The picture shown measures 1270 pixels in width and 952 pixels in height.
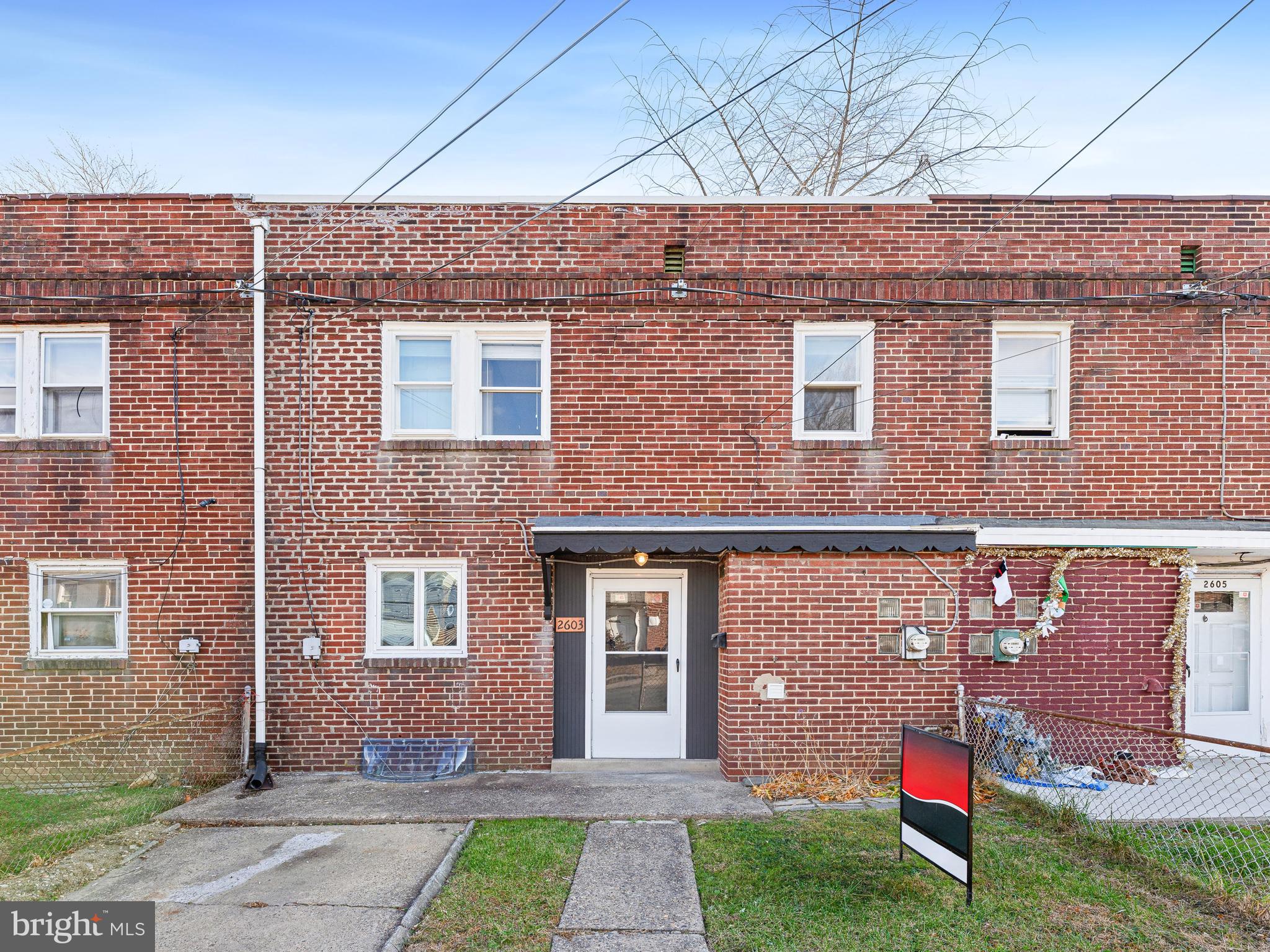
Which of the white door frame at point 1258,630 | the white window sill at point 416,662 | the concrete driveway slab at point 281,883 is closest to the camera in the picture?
the concrete driveway slab at point 281,883

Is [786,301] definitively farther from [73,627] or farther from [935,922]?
[73,627]

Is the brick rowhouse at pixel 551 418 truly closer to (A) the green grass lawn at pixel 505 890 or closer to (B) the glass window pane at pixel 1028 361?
(B) the glass window pane at pixel 1028 361

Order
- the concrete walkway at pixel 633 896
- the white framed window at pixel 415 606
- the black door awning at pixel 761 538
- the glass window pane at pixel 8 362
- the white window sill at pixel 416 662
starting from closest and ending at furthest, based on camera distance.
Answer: the concrete walkway at pixel 633 896, the black door awning at pixel 761 538, the white window sill at pixel 416 662, the white framed window at pixel 415 606, the glass window pane at pixel 8 362

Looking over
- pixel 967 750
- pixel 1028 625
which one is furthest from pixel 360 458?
pixel 1028 625

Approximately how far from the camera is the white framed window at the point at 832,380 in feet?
31.0

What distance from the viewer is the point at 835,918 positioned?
525 cm

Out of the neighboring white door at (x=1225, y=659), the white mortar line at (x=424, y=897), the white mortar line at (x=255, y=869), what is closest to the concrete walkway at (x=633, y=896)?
the white mortar line at (x=424, y=897)

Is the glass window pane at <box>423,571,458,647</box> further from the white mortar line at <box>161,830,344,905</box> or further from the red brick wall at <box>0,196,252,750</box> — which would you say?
the white mortar line at <box>161,830,344,905</box>

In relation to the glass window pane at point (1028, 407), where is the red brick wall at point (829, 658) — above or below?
below

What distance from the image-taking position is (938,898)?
18.2 feet

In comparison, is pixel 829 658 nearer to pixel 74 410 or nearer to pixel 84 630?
pixel 84 630

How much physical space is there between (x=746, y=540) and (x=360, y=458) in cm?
444

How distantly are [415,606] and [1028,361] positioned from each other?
769 centimetres

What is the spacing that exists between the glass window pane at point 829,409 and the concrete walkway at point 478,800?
4111 mm
